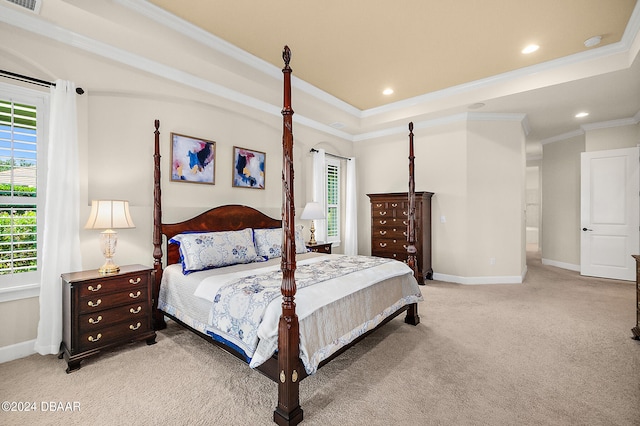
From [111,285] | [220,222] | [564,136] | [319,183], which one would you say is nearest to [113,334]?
[111,285]

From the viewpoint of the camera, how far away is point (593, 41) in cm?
331

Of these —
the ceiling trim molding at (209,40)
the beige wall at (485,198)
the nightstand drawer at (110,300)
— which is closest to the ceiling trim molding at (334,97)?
the ceiling trim molding at (209,40)

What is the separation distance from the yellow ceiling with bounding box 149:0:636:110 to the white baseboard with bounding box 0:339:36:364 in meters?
3.22

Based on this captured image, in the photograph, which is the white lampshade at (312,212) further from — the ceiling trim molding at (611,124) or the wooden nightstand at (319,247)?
the ceiling trim molding at (611,124)

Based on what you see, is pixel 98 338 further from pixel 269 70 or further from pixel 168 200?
pixel 269 70

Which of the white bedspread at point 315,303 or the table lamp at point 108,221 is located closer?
the white bedspread at point 315,303

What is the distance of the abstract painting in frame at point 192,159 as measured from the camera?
11.7 feet

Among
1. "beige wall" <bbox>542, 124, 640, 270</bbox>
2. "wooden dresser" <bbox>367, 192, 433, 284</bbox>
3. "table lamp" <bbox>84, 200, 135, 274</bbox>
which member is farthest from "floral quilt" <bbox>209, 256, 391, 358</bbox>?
"beige wall" <bbox>542, 124, 640, 270</bbox>

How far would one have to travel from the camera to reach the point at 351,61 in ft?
12.4

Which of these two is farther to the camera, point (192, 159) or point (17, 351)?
point (192, 159)

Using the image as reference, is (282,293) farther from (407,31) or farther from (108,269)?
(407,31)

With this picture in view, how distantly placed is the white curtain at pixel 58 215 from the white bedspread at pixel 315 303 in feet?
2.72

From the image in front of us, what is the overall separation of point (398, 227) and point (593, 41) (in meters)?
3.34

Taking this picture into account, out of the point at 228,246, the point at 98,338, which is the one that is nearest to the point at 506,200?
the point at 228,246
